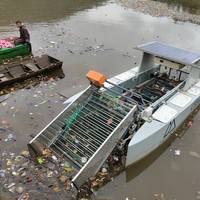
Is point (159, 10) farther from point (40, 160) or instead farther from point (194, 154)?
point (40, 160)

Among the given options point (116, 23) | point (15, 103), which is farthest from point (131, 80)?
point (116, 23)

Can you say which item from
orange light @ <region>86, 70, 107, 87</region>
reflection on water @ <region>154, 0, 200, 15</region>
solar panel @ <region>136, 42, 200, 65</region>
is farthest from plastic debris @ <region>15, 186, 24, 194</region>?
reflection on water @ <region>154, 0, 200, 15</region>

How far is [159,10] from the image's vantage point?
22.7 meters

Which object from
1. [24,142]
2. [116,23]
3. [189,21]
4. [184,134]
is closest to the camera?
[24,142]

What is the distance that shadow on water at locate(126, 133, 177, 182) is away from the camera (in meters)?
6.91

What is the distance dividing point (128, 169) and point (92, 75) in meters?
2.42

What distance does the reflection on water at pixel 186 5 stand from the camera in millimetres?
23609

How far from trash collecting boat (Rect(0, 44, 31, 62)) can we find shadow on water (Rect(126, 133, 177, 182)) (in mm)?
7046

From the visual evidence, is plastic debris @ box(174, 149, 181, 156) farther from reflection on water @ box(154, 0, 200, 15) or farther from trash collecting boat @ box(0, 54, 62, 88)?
reflection on water @ box(154, 0, 200, 15)

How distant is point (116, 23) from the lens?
18531mm

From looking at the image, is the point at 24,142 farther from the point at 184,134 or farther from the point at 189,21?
the point at 189,21

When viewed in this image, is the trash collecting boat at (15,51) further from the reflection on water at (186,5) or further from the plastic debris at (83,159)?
the reflection on water at (186,5)

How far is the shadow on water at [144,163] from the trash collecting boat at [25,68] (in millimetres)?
5191

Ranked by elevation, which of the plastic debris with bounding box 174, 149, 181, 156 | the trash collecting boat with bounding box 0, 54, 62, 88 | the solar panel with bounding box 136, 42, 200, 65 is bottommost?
the plastic debris with bounding box 174, 149, 181, 156
